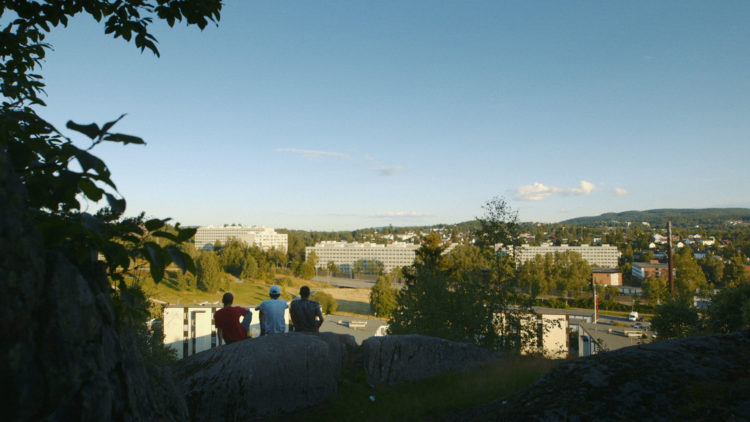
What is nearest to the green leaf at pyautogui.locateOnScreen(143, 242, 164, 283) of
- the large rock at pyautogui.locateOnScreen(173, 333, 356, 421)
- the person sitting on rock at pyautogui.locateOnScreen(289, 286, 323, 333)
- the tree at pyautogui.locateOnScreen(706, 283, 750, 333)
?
the large rock at pyautogui.locateOnScreen(173, 333, 356, 421)

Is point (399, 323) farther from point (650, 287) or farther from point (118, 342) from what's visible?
point (650, 287)

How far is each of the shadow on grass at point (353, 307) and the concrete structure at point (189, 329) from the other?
190 ft

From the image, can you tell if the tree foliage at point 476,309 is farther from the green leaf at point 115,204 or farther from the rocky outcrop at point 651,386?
the green leaf at point 115,204

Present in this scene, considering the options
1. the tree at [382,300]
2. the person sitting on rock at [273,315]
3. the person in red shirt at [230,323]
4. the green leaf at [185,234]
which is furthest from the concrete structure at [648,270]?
the green leaf at [185,234]

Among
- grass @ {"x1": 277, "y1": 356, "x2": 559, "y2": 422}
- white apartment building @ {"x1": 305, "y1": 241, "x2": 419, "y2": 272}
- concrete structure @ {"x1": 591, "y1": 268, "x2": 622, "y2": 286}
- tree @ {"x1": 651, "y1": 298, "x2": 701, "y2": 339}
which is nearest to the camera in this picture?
grass @ {"x1": 277, "y1": 356, "x2": 559, "y2": 422}

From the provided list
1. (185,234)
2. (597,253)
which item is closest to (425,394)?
(185,234)

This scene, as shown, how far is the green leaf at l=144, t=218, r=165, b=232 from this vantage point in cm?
174

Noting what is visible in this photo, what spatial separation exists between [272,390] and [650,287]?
260 feet

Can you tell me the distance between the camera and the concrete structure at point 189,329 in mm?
19578

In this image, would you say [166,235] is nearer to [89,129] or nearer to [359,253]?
[89,129]

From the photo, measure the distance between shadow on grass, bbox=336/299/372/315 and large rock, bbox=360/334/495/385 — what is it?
229 feet

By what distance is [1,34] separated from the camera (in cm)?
372

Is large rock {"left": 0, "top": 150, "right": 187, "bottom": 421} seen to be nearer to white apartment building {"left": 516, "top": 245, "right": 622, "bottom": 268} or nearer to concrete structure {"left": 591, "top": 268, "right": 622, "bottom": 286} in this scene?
concrete structure {"left": 591, "top": 268, "right": 622, "bottom": 286}

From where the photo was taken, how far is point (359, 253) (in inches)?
7067
